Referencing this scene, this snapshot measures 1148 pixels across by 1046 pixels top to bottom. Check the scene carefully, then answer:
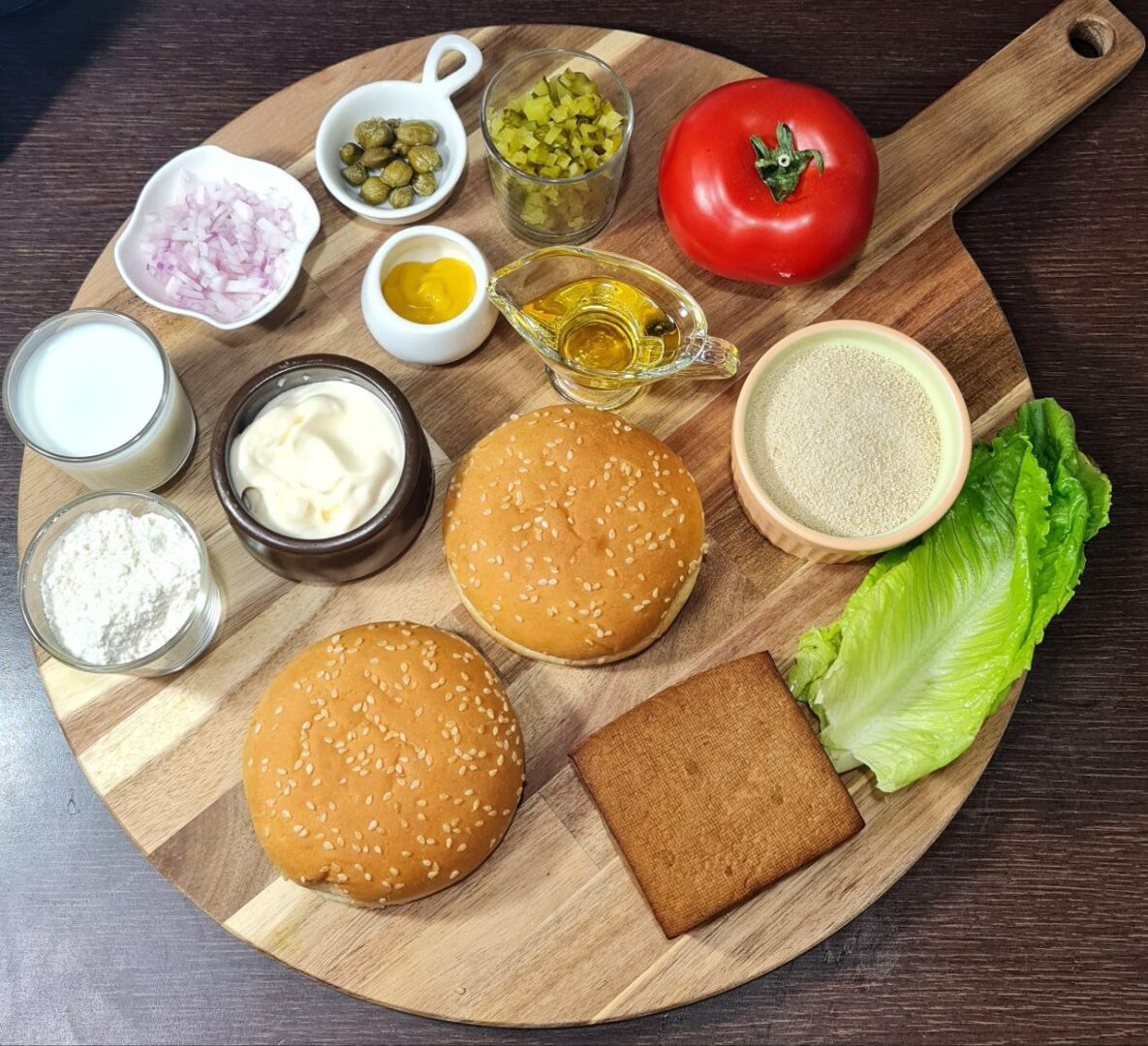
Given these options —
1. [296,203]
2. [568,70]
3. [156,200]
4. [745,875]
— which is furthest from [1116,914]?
[156,200]

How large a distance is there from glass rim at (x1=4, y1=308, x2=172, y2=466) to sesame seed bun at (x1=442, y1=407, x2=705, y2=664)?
0.65 m

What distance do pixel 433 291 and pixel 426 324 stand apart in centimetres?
10

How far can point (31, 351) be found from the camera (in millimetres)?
2393

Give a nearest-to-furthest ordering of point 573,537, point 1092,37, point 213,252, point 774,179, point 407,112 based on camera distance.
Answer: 1. point 573,537
2. point 774,179
3. point 213,252
4. point 407,112
5. point 1092,37

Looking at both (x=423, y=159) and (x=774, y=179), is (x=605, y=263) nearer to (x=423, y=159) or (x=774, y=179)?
(x=774, y=179)

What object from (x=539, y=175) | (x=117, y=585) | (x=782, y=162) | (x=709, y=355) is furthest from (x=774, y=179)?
(x=117, y=585)

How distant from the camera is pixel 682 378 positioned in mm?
2607

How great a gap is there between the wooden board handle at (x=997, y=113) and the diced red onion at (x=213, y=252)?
1.50 m

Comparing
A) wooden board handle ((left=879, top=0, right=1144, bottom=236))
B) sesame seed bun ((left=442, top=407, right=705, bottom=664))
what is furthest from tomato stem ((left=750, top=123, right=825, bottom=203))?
sesame seed bun ((left=442, top=407, right=705, bottom=664))

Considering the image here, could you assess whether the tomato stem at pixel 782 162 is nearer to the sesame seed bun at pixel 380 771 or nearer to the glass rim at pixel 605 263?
the glass rim at pixel 605 263

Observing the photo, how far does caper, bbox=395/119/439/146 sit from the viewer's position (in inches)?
102

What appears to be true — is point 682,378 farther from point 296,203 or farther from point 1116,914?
point 1116,914

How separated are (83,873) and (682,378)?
6.12ft

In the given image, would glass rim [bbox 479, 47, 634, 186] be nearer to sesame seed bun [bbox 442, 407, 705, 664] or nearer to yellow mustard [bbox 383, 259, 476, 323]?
yellow mustard [bbox 383, 259, 476, 323]
